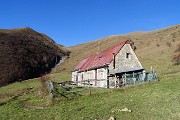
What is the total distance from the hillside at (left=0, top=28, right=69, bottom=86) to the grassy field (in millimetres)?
47997

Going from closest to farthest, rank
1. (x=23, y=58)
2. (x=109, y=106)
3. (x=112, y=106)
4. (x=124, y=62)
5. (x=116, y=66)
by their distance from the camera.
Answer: (x=112, y=106)
(x=109, y=106)
(x=116, y=66)
(x=124, y=62)
(x=23, y=58)

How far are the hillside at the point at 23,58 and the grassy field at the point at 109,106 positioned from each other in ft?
157

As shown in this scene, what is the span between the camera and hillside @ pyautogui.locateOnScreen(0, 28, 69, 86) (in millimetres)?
95925

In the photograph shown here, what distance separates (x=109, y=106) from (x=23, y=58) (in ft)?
277

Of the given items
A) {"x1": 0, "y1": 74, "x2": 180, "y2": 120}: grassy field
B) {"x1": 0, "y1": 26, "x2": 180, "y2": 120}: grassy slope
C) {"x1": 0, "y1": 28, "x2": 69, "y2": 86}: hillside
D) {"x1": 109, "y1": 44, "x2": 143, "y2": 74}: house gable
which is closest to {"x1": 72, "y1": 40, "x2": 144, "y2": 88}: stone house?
{"x1": 109, "y1": 44, "x2": 143, "y2": 74}: house gable

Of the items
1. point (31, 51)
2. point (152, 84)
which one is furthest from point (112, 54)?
point (31, 51)

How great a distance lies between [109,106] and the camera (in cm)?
3350

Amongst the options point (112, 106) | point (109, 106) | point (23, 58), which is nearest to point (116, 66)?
point (109, 106)

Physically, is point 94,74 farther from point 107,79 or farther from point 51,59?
point 51,59

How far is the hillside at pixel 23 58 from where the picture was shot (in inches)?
3777

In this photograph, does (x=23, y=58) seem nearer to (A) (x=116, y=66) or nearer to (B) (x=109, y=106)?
(A) (x=116, y=66)

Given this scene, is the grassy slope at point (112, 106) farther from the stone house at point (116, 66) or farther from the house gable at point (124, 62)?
the house gable at point (124, 62)

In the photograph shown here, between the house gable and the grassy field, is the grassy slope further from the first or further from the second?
the house gable

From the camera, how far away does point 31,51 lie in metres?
130
